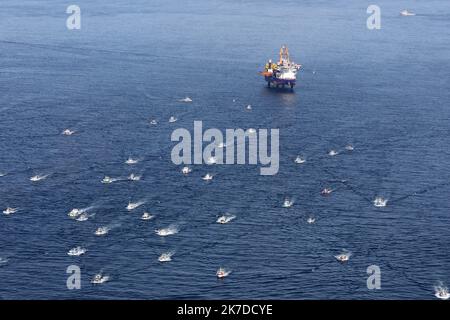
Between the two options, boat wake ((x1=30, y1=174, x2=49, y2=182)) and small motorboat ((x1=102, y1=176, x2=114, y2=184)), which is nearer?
small motorboat ((x1=102, y1=176, x2=114, y2=184))

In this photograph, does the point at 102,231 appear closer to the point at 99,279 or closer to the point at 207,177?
the point at 99,279

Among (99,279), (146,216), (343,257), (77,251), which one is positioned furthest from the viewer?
(146,216)

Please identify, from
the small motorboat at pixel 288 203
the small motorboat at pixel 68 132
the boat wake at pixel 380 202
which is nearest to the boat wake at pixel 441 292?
the boat wake at pixel 380 202

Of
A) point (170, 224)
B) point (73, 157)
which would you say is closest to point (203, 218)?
point (170, 224)

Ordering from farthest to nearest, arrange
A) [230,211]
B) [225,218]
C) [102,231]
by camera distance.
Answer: [230,211] < [225,218] < [102,231]

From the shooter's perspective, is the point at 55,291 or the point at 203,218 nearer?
the point at 55,291

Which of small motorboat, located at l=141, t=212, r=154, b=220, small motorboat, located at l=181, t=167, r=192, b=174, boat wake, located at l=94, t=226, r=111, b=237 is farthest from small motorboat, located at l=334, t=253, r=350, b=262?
small motorboat, located at l=181, t=167, r=192, b=174

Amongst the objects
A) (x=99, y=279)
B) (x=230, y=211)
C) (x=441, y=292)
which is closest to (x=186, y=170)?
(x=230, y=211)

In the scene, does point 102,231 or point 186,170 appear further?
point 186,170

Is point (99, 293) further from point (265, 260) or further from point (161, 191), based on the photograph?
point (161, 191)

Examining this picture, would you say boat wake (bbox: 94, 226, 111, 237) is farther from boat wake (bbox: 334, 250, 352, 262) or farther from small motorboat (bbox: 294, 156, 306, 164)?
small motorboat (bbox: 294, 156, 306, 164)
